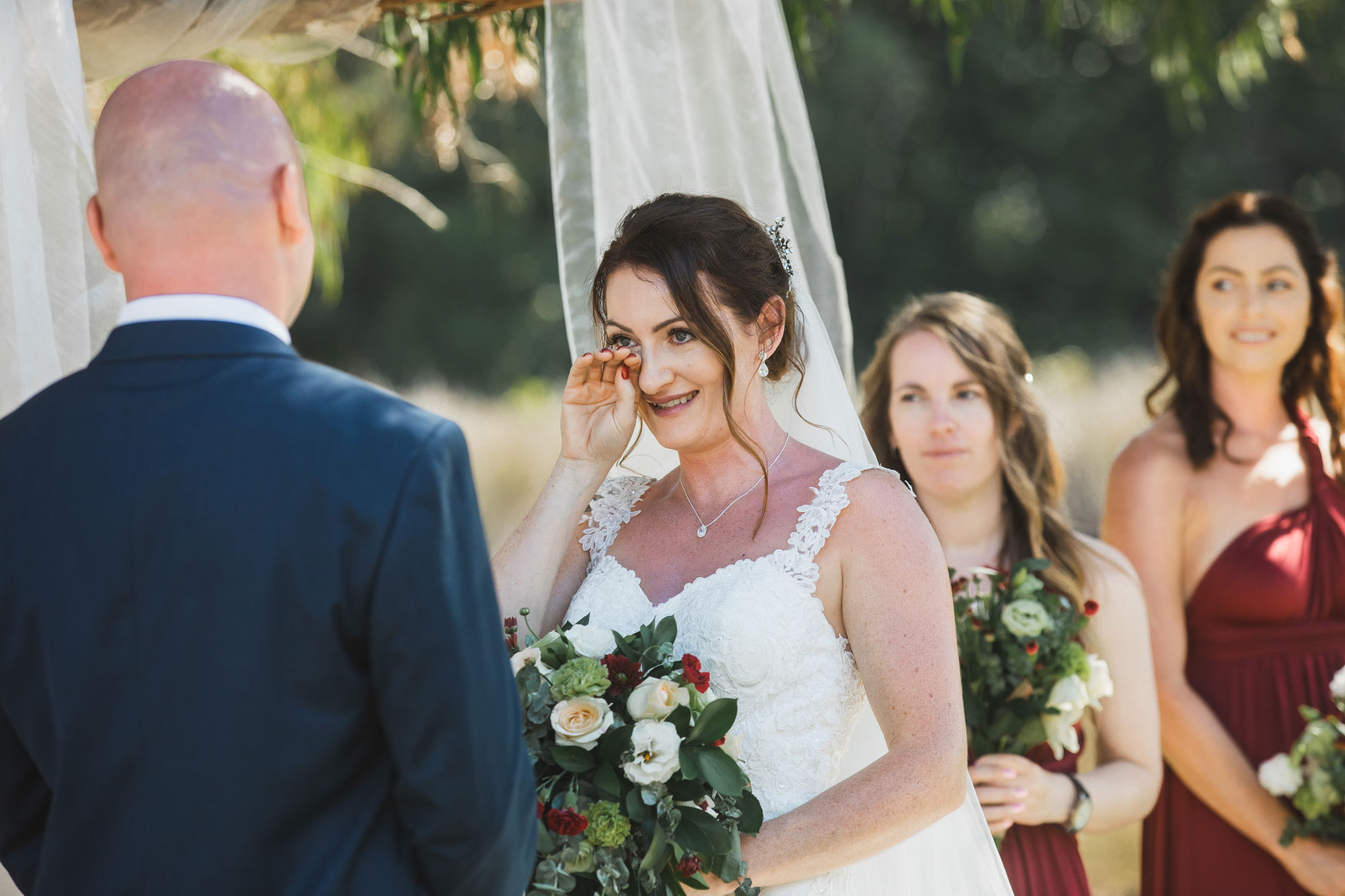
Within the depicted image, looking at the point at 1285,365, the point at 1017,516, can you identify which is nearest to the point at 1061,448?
the point at 1285,365

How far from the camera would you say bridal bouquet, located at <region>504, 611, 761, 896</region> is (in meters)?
1.88

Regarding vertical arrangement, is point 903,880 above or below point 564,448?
below

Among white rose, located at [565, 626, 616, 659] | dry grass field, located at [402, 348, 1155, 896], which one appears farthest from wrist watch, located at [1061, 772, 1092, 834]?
dry grass field, located at [402, 348, 1155, 896]

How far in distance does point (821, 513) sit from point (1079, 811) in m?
1.23

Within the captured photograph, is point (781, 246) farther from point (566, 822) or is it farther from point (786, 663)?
point (566, 822)

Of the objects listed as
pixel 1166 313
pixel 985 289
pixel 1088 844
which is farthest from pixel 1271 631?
pixel 985 289

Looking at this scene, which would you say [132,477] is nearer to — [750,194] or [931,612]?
[931,612]

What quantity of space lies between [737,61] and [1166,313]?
1.83 meters

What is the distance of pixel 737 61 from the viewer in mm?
2967

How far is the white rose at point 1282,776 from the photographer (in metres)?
3.36

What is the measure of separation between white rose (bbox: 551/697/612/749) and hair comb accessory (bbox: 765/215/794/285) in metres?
1.13

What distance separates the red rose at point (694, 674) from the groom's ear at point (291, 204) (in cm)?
93

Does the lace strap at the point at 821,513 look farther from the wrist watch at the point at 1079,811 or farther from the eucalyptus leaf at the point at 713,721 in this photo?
the wrist watch at the point at 1079,811

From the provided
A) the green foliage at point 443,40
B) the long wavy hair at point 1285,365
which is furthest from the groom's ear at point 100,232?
the long wavy hair at point 1285,365
